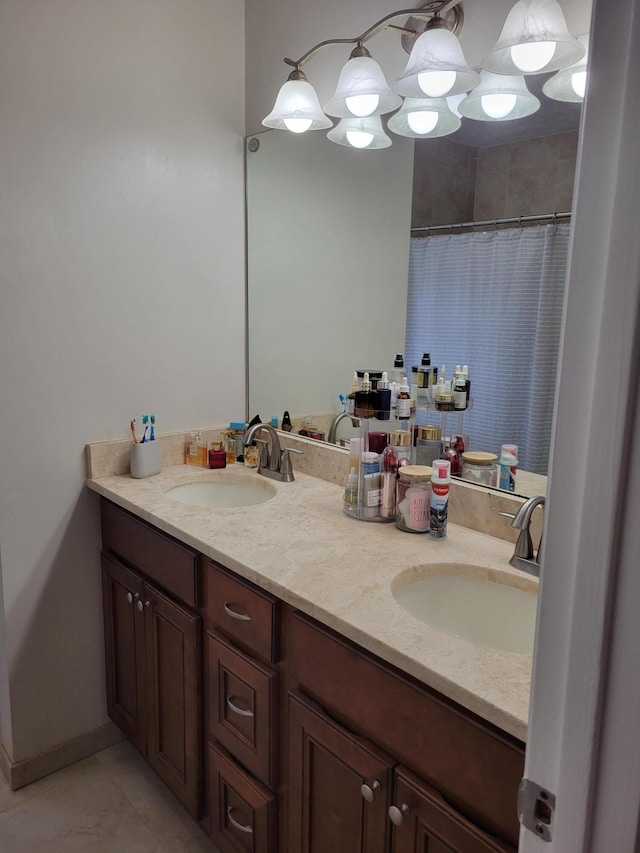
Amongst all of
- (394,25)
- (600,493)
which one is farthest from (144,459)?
(600,493)

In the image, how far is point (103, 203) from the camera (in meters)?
1.88

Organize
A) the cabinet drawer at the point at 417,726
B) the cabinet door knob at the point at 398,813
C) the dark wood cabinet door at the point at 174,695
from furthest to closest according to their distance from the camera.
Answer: the dark wood cabinet door at the point at 174,695
the cabinet door knob at the point at 398,813
the cabinet drawer at the point at 417,726

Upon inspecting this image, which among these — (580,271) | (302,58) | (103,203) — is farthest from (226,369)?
(580,271)

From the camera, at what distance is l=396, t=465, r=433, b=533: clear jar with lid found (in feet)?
5.02

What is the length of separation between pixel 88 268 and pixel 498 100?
1250mm

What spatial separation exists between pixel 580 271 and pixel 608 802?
0.42 metres

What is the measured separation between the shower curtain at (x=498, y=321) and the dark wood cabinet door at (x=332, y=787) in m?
0.79

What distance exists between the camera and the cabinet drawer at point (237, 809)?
1.40m

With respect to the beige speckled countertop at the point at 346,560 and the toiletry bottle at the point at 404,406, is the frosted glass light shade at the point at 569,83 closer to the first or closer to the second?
the toiletry bottle at the point at 404,406

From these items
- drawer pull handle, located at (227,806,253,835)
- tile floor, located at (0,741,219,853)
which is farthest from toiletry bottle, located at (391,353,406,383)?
tile floor, located at (0,741,219,853)

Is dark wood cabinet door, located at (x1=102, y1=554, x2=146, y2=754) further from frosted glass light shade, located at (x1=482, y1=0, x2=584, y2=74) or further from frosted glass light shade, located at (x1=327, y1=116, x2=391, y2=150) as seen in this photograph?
frosted glass light shade, located at (x1=482, y1=0, x2=584, y2=74)

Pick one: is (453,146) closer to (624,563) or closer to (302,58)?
(302,58)

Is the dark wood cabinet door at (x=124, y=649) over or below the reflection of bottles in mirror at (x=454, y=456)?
below

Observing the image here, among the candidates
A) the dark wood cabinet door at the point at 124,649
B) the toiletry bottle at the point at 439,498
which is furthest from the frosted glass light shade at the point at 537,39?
the dark wood cabinet door at the point at 124,649
